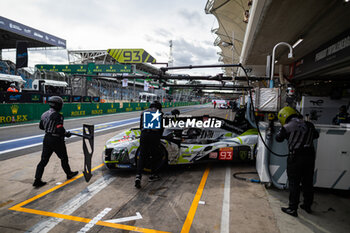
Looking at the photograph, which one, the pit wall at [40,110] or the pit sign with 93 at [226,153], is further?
the pit wall at [40,110]

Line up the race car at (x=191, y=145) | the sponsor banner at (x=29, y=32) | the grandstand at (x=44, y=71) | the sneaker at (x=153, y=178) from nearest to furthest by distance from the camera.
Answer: the sneaker at (x=153, y=178)
the race car at (x=191, y=145)
the grandstand at (x=44, y=71)
the sponsor banner at (x=29, y=32)

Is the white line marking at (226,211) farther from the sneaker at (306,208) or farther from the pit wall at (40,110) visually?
the pit wall at (40,110)

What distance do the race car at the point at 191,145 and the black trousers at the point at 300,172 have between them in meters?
1.80

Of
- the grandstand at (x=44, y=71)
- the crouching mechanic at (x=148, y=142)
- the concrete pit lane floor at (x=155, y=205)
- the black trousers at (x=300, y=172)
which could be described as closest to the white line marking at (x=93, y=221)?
the concrete pit lane floor at (x=155, y=205)

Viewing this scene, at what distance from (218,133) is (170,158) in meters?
1.91

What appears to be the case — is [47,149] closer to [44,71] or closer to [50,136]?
[50,136]

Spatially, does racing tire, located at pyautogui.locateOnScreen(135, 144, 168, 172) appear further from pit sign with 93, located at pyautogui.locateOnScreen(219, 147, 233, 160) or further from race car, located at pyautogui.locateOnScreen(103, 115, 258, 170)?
pit sign with 93, located at pyautogui.locateOnScreen(219, 147, 233, 160)

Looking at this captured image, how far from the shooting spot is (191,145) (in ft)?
15.4

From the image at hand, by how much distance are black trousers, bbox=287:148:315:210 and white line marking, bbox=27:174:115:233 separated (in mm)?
3403

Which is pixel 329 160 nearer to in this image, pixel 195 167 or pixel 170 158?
pixel 195 167

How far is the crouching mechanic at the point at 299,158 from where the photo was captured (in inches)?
118

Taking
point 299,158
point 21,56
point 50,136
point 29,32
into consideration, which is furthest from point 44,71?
point 299,158

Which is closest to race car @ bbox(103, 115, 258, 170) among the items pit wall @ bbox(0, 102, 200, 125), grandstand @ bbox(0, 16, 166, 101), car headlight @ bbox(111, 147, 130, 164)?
car headlight @ bbox(111, 147, 130, 164)

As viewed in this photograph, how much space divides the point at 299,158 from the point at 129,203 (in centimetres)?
284
